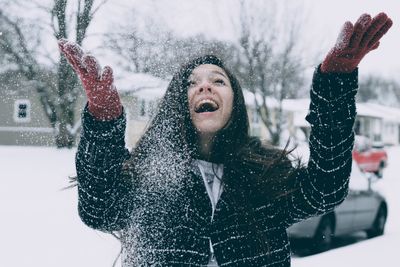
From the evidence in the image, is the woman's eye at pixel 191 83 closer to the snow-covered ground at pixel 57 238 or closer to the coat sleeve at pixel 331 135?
the coat sleeve at pixel 331 135

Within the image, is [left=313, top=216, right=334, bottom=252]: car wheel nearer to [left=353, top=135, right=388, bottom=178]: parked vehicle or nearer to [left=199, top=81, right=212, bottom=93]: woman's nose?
[left=199, top=81, right=212, bottom=93]: woman's nose

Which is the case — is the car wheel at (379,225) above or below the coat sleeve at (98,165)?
below

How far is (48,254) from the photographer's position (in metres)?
6.96

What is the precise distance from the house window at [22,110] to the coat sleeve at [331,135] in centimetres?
2866

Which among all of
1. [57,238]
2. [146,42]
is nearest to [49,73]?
[146,42]

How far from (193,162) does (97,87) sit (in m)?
0.56

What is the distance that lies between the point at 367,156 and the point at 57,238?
14479 mm

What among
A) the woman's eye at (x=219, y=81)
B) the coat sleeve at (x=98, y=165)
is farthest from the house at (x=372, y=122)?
the coat sleeve at (x=98, y=165)

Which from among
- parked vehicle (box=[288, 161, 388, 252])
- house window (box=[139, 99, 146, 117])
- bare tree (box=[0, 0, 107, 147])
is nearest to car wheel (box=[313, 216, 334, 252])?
parked vehicle (box=[288, 161, 388, 252])

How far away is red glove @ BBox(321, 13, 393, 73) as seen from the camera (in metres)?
1.50

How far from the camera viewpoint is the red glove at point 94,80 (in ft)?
4.88

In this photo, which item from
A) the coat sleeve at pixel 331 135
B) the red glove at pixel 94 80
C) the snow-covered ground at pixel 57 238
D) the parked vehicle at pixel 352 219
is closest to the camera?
the red glove at pixel 94 80

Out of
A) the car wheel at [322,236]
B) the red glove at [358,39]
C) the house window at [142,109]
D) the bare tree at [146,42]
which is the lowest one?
the house window at [142,109]

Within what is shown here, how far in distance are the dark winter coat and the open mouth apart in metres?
0.20
